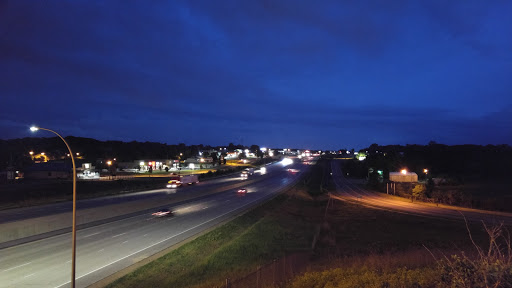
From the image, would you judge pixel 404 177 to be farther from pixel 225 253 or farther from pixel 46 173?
pixel 46 173

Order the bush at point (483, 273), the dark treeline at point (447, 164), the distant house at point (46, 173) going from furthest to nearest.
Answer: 1. the dark treeline at point (447, 164)
2. the distant house at point (46, 173)
3. the bush at point (483, 273)

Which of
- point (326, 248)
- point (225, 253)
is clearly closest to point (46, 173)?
point (225, 253)

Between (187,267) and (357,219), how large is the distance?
27247mm

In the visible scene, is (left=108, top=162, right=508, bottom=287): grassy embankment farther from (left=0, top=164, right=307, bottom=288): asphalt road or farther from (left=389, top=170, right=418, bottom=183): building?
(left=389, top=170, right=418, bottom=183): building

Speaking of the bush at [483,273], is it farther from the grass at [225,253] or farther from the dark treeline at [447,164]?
the dark treeline at [447,164]

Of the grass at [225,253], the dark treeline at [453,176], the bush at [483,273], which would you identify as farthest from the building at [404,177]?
the bush at [483,273]

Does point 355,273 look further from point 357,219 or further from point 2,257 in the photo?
point 357,219

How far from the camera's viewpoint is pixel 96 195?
52344mm

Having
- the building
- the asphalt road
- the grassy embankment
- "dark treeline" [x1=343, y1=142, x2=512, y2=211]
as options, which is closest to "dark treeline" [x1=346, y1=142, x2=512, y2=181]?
"dark treeline" [x1=343, y1=142, x2=512, y2=211]

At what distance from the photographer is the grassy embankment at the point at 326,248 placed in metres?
15.3

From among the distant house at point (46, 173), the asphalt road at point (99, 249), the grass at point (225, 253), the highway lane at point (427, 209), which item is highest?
the distant house at point (46, 173)

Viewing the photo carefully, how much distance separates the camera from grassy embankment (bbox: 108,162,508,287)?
1527 cm

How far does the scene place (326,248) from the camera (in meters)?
28.6

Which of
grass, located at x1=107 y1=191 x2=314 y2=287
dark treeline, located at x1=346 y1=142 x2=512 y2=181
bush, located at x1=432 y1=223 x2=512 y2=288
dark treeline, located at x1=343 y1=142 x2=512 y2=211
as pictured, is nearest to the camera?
bush, located at x1=432 y1=223 x2=512 y2=288
